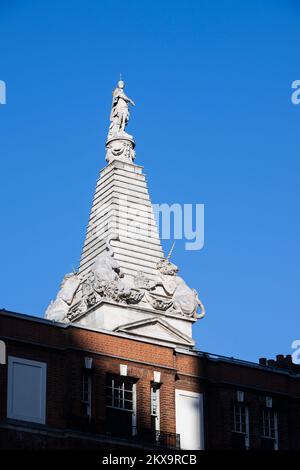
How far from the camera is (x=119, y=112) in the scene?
364 ft

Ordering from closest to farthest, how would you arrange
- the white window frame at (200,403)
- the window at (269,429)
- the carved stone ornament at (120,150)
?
the white window frame at (200,403)
the window at (269,429)
the carved stone ornament at (120,150)

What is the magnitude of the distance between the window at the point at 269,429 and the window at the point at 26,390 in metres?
12.9

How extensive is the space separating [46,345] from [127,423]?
18.4 ft

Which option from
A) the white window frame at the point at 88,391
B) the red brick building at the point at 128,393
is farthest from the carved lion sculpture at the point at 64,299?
the white window frame at the point at 88,391

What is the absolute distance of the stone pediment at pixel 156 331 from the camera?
94.1m

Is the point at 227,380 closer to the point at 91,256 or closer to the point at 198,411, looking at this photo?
the point at 198,411

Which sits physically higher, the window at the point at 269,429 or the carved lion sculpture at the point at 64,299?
the carved lion sculpture at the point at 64,299

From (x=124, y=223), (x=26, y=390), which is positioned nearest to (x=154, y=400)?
(x=26, y=390)

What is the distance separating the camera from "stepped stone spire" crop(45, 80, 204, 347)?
318 feet

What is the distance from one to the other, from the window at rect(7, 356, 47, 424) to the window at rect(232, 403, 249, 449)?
11.2 metres

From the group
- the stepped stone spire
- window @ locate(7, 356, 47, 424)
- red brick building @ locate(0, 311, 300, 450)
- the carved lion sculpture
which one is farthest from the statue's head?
window @ locate(7, 356, 47, 424)

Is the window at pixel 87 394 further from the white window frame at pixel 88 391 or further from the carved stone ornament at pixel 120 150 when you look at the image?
the carved stone ornament at pixel 120 150

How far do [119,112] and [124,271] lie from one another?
1458 centimetres
